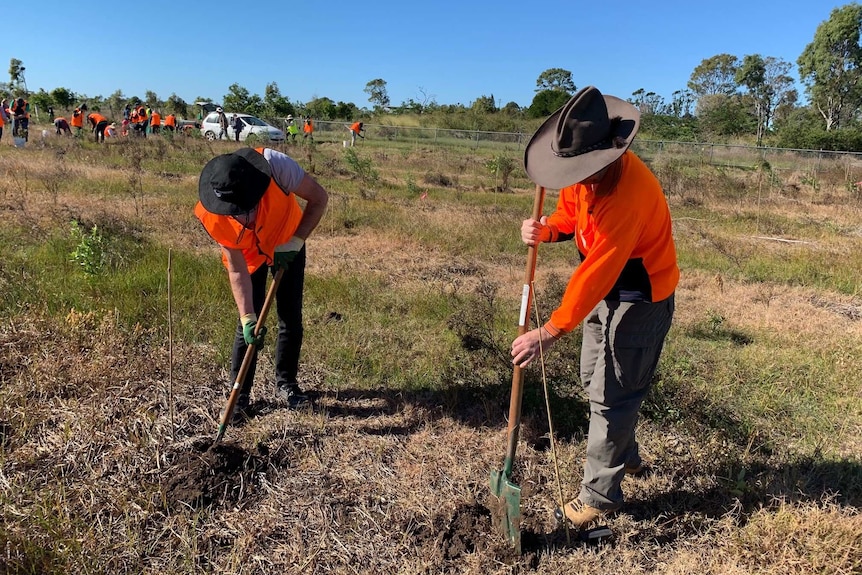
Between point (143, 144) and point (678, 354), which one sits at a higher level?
point (143, 144)

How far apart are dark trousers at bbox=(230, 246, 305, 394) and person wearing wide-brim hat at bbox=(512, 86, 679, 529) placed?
1.52 meters

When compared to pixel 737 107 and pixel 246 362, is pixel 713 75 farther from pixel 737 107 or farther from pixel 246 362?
pixel 246 362

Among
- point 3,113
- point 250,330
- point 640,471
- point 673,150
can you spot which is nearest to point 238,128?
point 3,113

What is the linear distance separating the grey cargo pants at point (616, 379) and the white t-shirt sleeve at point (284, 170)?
168 centimetres

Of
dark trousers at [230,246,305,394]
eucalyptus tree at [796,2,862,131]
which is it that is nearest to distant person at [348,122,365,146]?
dark trousers at [230,246,305,394]

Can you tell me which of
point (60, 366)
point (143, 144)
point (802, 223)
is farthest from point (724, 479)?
point (143, 144)

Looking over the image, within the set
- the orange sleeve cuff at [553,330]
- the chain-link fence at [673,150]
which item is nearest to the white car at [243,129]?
the chain-link fence at [673,150]

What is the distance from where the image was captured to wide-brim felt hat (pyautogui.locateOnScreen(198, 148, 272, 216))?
7.93ft

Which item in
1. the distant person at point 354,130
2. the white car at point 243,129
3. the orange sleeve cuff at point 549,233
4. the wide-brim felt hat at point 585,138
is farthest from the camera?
the distant person at point 354,130

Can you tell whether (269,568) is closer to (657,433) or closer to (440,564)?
(440,564)

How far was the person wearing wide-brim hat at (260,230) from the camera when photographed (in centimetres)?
248

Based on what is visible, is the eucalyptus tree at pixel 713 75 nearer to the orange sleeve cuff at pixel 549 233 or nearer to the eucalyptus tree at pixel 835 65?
the eucalyptus tree at pixel 835 65

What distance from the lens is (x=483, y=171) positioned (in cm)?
1778

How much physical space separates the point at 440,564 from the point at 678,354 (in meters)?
2.84
